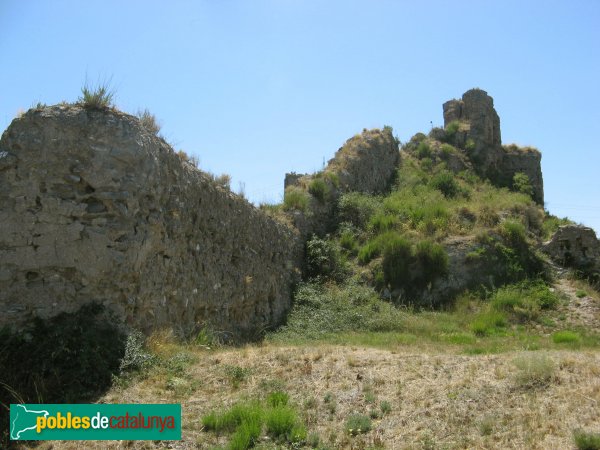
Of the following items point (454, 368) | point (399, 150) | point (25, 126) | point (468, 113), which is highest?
point (468, 113)

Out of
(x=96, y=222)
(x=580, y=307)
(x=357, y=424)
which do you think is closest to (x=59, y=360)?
(x=96, y=222)

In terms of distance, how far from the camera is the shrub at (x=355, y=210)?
758 inches

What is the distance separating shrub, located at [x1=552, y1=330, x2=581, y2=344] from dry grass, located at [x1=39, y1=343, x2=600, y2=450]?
309 cm

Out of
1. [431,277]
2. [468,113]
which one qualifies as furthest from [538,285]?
[468,113]

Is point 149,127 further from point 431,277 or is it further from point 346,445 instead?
point 431,277

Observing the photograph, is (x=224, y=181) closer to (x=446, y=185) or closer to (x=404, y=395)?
(x=404, y=395)

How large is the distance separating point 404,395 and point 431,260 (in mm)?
9414

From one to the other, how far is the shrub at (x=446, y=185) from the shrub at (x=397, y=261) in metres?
6.34

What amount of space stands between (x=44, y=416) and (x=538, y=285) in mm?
13746

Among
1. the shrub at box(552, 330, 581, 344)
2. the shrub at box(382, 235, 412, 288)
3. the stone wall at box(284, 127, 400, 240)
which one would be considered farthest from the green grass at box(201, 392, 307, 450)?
the stone wall at box(284, 127, 400, 240)

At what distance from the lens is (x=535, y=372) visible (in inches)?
297

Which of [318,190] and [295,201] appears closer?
[295,201]

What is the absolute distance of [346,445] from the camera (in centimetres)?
614

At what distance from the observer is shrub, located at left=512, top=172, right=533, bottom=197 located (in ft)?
83.3
